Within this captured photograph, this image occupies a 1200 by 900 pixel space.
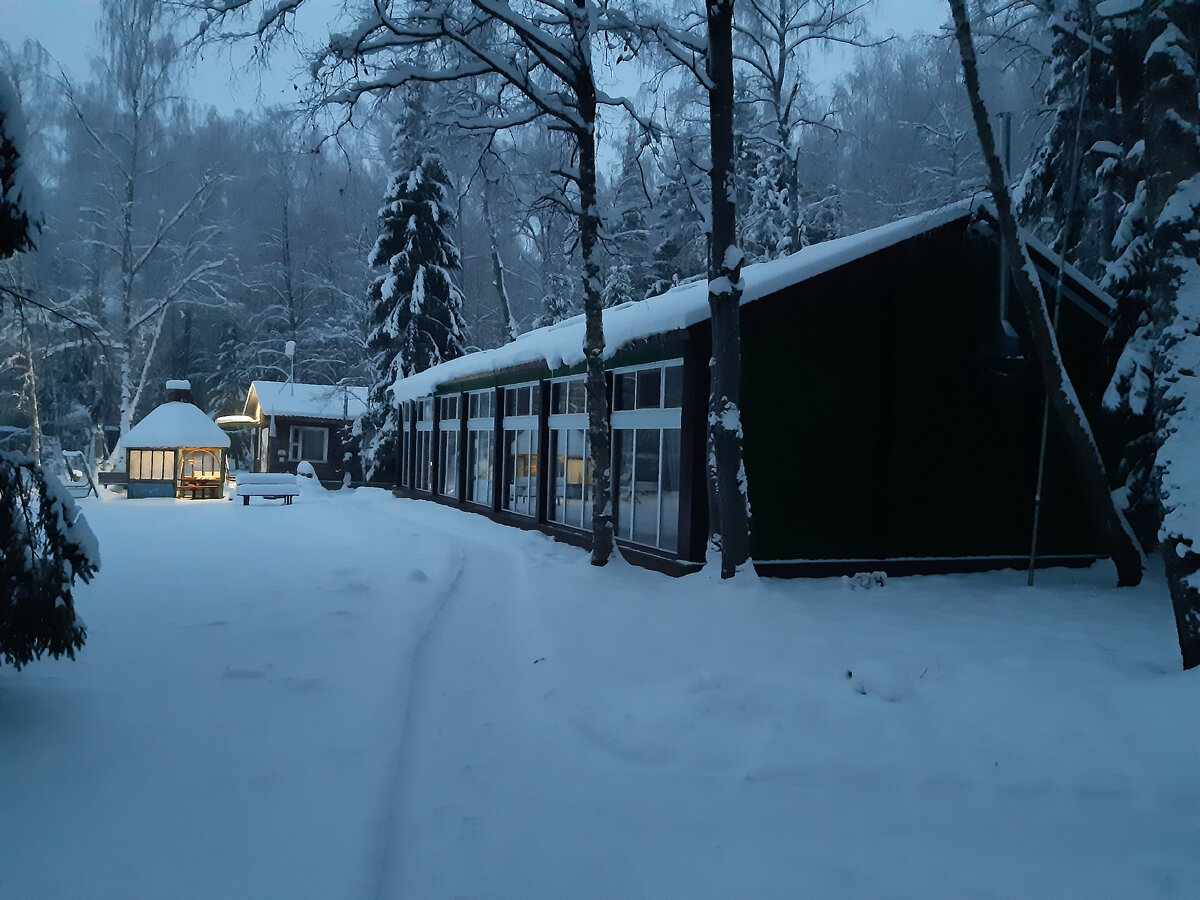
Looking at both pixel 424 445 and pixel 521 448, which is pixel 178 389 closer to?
pixel 424 445

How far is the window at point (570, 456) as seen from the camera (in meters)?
14.3

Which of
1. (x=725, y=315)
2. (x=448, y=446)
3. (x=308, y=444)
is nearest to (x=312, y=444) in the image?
(x=308, y=444)

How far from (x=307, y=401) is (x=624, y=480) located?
84.2 ft

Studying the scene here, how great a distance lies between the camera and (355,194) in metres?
24.7

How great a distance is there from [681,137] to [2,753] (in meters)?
9.90

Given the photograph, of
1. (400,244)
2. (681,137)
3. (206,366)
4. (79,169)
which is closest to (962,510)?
(681,137)

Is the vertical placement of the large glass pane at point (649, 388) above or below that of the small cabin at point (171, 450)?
above

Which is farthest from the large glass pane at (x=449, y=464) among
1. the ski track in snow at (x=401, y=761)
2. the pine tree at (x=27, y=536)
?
the pine tree at (x=27, y=536)

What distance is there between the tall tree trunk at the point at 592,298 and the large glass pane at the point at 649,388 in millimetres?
923

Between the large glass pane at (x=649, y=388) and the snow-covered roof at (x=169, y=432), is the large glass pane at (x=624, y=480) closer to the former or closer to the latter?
the large glass pane at (x=649, y=388)

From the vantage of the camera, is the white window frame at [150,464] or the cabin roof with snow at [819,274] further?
the white window frame at [150,464]

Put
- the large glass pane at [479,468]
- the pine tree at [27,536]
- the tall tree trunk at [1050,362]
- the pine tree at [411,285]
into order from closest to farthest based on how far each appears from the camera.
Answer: the pine tree at [27,536] → the tall tree trunk at [1050,362] → the large glass pane at [479,468] → the pine tree at [411,285]

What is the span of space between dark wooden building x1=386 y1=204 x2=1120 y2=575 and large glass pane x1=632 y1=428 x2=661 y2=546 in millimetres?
31

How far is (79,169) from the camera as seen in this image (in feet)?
99.0
